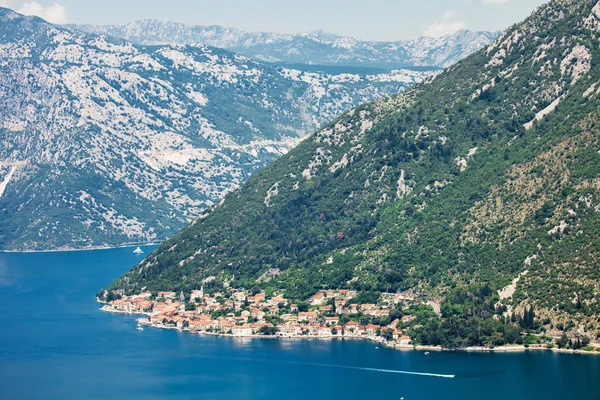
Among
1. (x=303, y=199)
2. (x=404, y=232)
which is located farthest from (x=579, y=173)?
(x=303, y=199)

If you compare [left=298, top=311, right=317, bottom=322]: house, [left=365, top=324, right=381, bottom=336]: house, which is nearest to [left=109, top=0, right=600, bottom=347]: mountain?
[left=365, top=324, right=381, bottom=336]: house

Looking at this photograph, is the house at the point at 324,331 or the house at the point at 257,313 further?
the house at the point at 257,313

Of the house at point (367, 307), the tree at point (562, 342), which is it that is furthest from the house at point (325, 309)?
the tree at point (562, 342)

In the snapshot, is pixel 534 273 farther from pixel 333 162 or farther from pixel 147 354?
pixel 333 162

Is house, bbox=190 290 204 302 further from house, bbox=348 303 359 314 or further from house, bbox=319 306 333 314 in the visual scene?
house, bbox=348 303 359 314

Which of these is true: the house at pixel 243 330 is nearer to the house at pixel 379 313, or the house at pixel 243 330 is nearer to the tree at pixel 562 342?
the house at pixel 379 313

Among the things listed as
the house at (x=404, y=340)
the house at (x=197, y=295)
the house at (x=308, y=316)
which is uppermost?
the house at (x=197, y=295)
